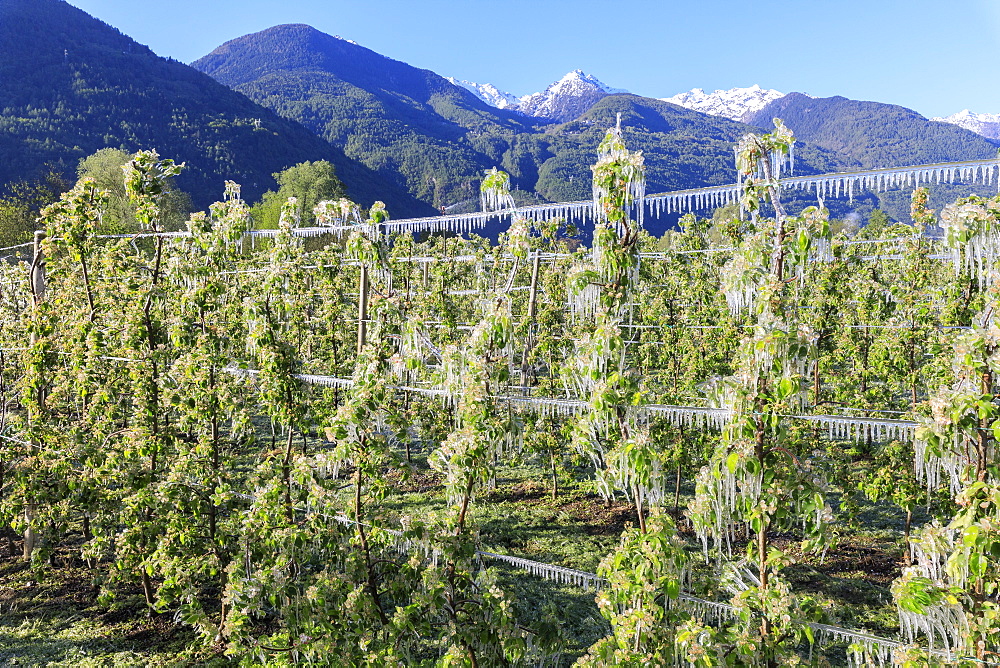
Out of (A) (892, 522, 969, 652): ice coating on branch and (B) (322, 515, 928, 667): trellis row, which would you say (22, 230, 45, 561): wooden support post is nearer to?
(B) (322, 515, 928, 667): trellis row

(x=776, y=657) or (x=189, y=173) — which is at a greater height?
(x=189, y=173)

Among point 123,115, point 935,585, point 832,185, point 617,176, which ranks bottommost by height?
point 935,585

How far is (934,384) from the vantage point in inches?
264

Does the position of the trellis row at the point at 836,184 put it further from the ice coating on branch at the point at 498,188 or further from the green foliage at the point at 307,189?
the green foliage at the point at 307,189

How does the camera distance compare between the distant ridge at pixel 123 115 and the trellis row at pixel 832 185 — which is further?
the distant ridge at pixel 123 115

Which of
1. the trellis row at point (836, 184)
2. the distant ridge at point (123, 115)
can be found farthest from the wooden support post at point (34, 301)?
the distant ridge at point (123, 115)

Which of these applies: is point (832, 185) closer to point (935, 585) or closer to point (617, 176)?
point (617, 176)

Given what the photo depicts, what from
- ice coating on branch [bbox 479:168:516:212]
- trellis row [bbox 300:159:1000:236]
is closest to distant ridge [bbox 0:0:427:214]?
trellis row [bbox 300:159:1000:236]

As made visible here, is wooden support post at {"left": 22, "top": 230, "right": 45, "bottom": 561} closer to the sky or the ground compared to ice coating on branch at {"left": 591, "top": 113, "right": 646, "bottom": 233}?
closer to the ground

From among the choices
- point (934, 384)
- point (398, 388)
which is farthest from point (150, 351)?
point (934, 384)

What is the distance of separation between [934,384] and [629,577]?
5556 mm

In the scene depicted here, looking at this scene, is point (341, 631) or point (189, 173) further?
point (189, 173)

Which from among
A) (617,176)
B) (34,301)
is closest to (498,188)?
(617,176)

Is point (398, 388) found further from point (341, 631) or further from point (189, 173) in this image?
point (189, 173)
